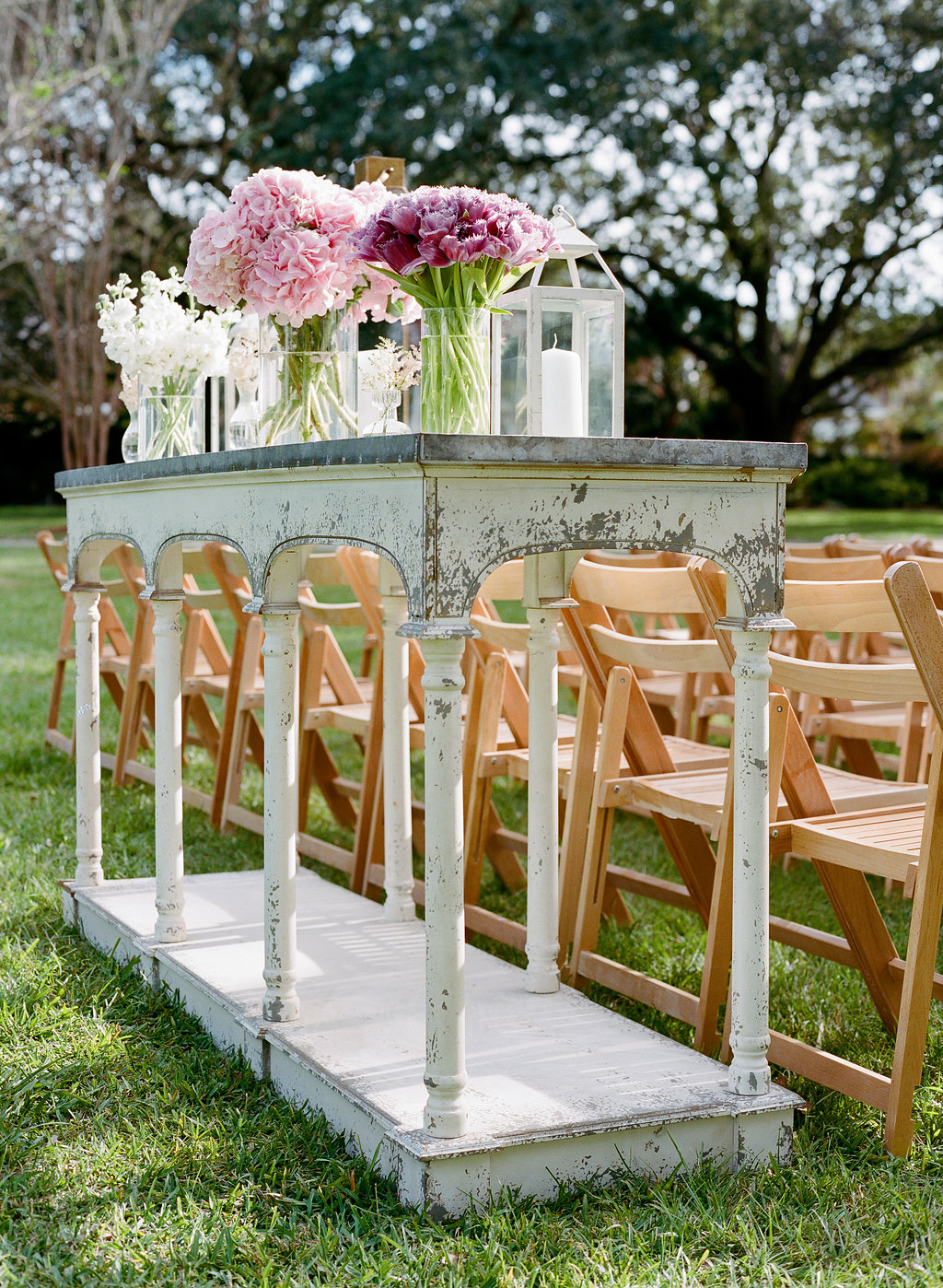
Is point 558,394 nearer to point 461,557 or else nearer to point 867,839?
point 461,557

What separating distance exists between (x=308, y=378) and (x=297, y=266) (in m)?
0.28

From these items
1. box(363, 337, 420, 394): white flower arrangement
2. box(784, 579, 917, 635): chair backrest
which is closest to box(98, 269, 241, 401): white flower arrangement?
box(363, 337, 420, 394): white flower arrangement

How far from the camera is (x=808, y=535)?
706 inches

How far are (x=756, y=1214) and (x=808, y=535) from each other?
645 inches

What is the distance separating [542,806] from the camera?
2.95 m

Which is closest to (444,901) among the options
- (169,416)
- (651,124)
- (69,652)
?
(169,416)

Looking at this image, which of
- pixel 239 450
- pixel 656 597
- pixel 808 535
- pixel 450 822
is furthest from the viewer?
pixel 808 535

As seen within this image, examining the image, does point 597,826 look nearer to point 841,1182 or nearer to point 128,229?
point 841,1182

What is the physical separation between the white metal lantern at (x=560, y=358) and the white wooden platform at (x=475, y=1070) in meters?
1.14

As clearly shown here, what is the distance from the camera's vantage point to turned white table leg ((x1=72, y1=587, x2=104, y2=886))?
367cm

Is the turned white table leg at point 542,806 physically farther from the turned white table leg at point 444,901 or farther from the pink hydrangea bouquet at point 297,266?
the turned white table leg at point 444,901

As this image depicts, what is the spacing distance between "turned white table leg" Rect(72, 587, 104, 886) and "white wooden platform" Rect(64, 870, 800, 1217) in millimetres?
411

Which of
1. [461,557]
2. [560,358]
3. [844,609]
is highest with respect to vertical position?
[560,358]

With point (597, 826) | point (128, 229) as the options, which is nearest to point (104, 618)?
point (597, 826)
